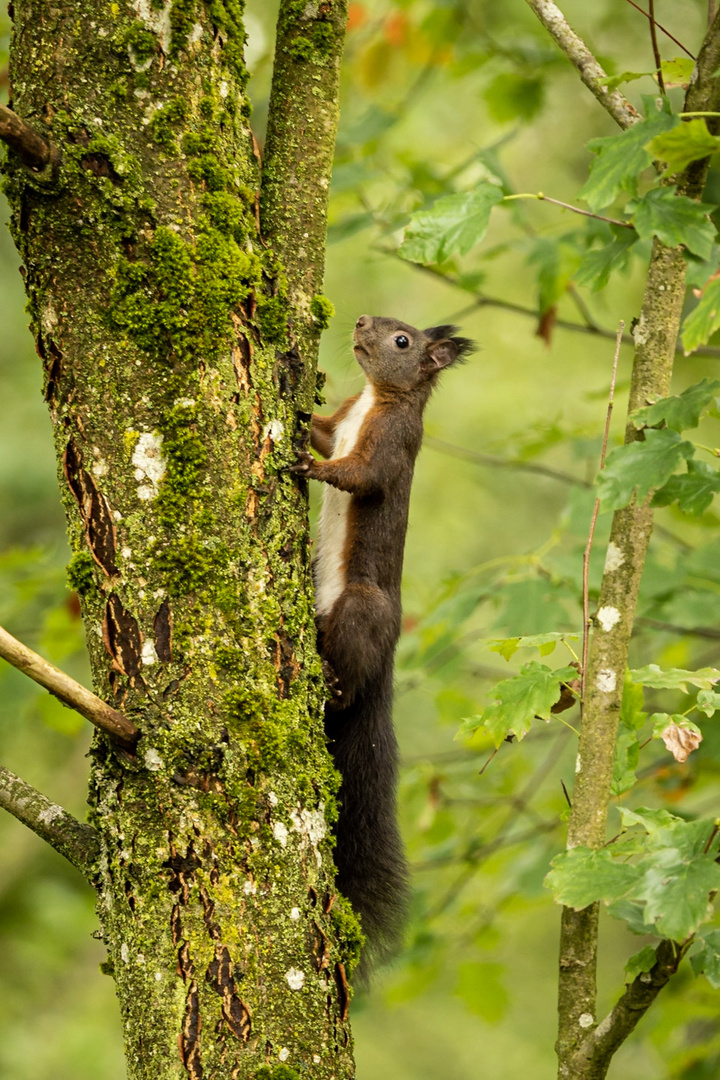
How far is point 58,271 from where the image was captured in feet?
6.10

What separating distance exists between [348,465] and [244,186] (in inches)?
45.7

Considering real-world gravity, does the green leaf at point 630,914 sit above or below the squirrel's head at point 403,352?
below

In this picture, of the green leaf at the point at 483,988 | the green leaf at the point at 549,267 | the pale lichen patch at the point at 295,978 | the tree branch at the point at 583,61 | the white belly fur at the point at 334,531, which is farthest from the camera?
the green leaf at the point at 483,988

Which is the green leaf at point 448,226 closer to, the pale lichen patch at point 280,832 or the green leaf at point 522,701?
the green leaf at point 522,701

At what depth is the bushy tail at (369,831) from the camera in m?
2.54

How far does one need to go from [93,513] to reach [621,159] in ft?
3.94

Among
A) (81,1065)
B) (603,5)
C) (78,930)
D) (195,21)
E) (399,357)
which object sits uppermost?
(603,5)

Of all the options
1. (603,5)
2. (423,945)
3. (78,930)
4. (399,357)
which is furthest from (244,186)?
(78,930)

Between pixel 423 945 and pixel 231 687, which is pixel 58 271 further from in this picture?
pixel 423 945

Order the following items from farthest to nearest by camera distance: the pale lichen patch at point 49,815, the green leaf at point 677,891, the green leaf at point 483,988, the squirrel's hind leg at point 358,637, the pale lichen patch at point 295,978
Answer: the green leaf at point 483,988, the squirrel's hind leg at point 358,637, the pale lichen patch at point 49,815, the pale lichen patch at point 295,978, the green leaf at point 677,891

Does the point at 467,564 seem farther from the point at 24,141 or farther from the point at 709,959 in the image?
the point at 24,141

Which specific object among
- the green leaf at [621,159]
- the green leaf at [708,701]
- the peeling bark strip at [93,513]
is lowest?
the green leaf at [708,701]

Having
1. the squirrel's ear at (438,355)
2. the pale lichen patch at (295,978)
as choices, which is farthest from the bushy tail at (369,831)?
the squirrel's ear at (438,355)

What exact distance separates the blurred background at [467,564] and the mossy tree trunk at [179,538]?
3.97 feet
